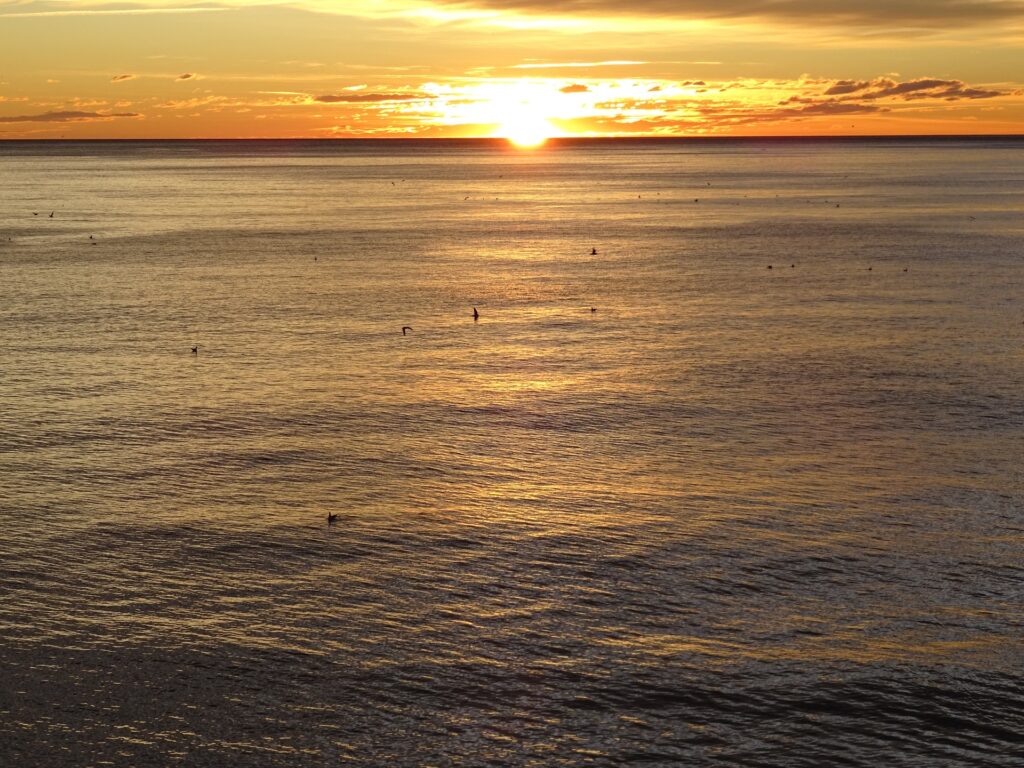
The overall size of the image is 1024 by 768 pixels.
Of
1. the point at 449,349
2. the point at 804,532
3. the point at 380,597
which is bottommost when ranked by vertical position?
the point at 380,597

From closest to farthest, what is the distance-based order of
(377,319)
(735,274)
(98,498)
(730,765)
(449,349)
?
(730,765)
(98,498)
(449,349)
(377,319)
(735,274)

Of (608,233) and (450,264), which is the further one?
(608,233)

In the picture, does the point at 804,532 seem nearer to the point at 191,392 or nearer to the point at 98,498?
the point at 98,498

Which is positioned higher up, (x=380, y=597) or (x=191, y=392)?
(x=191, y=392)

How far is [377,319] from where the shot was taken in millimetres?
56250

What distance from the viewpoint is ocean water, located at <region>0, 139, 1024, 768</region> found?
19.1 meters

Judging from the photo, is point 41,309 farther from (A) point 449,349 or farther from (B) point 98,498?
(B) point 98,498

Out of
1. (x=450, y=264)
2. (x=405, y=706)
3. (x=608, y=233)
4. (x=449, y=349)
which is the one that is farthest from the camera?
(x=608, y=233)

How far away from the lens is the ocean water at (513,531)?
62.5 ft

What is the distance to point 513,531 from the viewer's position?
88.7 feet

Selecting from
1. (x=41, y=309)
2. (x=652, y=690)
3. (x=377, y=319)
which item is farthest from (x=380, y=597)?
(x=41, y=309)

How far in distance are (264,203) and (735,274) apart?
91.4 meters

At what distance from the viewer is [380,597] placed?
23688mm

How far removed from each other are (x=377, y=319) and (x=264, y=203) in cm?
9985
